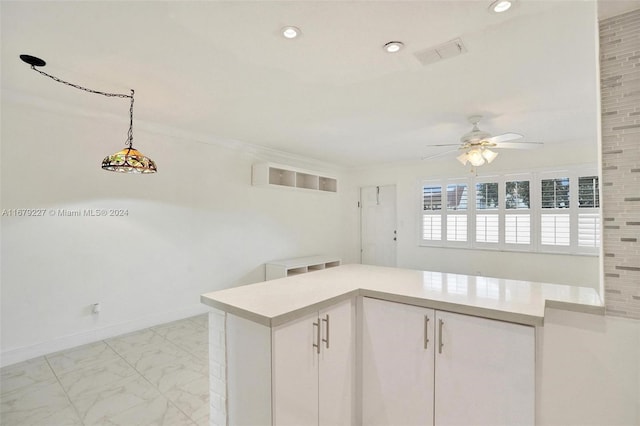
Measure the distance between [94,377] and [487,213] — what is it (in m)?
5.51

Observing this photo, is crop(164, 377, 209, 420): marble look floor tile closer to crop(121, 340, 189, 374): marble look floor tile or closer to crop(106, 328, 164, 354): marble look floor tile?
crop(121, 340, 189, 374): marble look floor tile

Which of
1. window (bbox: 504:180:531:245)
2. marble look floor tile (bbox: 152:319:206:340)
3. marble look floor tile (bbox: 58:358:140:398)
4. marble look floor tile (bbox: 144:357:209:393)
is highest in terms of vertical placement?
window (bbox: 504:180:531:245)

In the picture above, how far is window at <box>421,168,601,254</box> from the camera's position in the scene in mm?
4422

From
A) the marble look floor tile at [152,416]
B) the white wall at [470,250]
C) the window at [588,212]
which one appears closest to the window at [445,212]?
the white wall at [470,250]

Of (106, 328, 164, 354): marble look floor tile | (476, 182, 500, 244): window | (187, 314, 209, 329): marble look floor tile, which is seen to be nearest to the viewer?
(106, 328, 164, 354): marble look floor tile

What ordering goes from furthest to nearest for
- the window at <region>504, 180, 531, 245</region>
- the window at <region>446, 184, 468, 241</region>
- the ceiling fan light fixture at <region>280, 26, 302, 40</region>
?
1. the window at <region>446, 184, 468, 241</region>
2. the window at <region>504, 180, 531, 245</region>
3. the ceiling fan light fixture at <region>280, 26, 302, 40</region>

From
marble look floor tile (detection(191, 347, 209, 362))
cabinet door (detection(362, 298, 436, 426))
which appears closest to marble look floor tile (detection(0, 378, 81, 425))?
marble look floor tile (detection(191, 347, 209, 362))

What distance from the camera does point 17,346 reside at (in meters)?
2.78

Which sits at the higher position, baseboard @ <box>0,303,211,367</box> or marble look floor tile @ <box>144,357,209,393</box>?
baseboard @ <box>0,303,211,367</box>

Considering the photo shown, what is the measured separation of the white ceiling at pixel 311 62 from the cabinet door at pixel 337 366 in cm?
161

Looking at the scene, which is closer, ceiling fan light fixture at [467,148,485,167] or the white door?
ceiling fan light fixture at [467,148,485,167]

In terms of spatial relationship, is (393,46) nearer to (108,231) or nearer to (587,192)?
(108,231)

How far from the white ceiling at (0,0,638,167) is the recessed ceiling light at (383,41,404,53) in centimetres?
5

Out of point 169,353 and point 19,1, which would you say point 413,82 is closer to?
point 19,1
